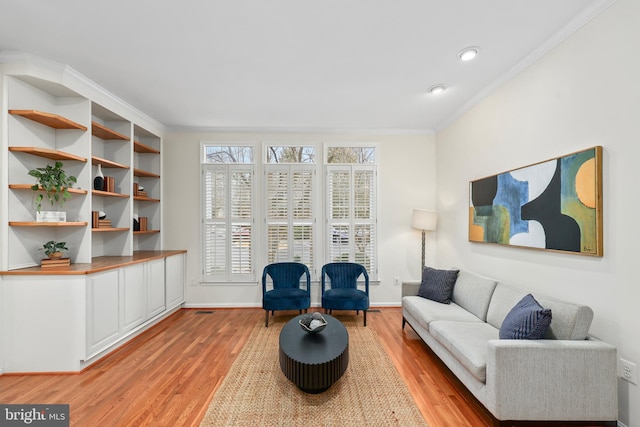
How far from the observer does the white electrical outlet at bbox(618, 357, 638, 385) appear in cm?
174

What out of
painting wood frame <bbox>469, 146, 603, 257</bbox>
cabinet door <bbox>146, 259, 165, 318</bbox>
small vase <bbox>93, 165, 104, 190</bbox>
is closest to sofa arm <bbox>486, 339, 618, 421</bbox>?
painting wood frame <bbox>469, 146, 603, 257</bbox>

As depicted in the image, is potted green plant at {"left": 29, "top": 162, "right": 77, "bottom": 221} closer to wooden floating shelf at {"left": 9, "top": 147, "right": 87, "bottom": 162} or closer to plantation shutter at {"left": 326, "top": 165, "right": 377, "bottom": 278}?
wooden floating shelf at {"left": 9, "top": 147, "right": 87, "bottom": 162}

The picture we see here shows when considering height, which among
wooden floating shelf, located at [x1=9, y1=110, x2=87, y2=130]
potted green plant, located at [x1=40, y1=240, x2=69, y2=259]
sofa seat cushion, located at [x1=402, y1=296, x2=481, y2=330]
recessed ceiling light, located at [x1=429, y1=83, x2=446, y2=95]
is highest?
recessed ceiling light, located at [x1=429, y1=83, x2=446, y2=95]

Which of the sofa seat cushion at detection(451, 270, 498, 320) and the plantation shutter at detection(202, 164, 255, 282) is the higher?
the plantation shutter at detection(202, 164, 255, 282)

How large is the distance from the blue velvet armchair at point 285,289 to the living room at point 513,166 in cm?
43

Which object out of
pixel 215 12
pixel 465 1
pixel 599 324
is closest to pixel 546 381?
pixel 599 324

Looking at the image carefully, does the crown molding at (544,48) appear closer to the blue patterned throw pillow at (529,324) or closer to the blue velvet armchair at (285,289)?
the blue patterned throw pillow at (529,324)

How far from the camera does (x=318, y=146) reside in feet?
14.9

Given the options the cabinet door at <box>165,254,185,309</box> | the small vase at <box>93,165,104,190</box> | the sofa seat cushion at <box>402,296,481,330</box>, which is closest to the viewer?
the sofa seat cushion at <box>402,296,481,330</box>

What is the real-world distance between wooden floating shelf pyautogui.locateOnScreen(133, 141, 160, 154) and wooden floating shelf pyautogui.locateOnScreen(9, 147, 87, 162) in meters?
1.04

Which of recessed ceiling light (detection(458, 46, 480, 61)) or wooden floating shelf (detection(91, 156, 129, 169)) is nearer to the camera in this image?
recessed ceiling light (detection(458, 46, 480, 61))

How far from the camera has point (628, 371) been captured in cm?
177

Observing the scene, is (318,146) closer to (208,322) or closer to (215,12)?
(215,12)

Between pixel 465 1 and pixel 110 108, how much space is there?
149 inches
